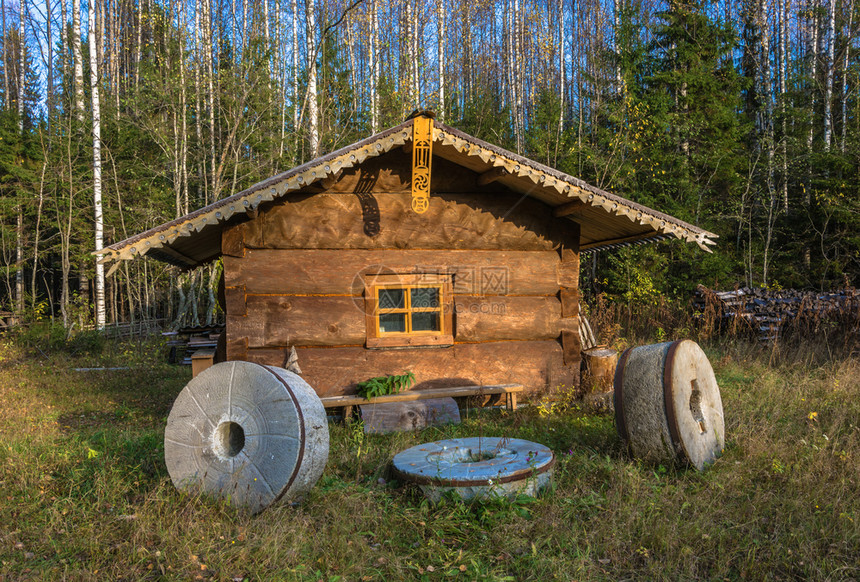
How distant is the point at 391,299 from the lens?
296 inches

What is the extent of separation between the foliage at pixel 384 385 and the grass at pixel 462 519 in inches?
32.2

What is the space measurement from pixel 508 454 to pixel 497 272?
3.20m

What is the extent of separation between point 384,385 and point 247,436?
2853 millimetres

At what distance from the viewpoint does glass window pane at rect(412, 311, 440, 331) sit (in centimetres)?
767

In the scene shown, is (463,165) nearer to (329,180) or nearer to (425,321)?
(329,180)

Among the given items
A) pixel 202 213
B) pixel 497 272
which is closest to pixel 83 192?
pixel 202 213

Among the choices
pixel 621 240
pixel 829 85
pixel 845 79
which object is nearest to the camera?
pixel 621 240

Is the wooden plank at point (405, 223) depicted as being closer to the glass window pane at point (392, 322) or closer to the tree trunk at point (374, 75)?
the glass window pane at point (392, 322)

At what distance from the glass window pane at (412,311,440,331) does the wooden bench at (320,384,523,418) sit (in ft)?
2.68

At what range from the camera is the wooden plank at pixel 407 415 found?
6.93 m

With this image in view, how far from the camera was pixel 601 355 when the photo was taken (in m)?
8.28

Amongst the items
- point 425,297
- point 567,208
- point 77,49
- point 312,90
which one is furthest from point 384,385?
point 77,49

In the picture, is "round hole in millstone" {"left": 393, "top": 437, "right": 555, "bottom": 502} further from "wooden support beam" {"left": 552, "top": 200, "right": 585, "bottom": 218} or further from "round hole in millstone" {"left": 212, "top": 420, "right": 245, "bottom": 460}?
"wooden support beam" {"left": 552, "top": 200, "right": 585, "bottom": 218}

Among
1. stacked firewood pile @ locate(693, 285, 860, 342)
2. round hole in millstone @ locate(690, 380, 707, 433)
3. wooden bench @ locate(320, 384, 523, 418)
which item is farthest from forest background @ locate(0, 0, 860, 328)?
round hole in millstone @ locate(690, 380, 707, 433)
